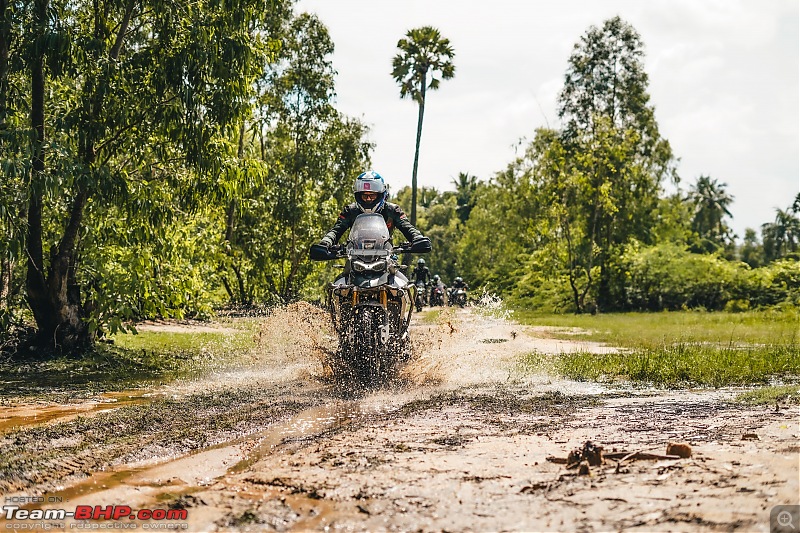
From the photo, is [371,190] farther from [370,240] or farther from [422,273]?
[422,273]

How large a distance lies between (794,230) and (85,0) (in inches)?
3307

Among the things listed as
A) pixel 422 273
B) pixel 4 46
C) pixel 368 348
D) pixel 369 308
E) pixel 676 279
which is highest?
pixel 4 46

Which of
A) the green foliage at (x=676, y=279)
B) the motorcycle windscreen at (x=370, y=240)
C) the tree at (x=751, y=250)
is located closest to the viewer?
→ the motorcycle windscreen at (x=370, y=240)

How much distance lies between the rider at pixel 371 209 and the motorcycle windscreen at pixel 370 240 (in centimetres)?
45

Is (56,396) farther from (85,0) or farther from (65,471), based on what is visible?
(85,0)

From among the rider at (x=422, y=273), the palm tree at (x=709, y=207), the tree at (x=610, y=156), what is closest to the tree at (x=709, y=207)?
the palm tree at (x=709, y=207)

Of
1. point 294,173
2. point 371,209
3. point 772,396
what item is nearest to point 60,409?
point 371,209

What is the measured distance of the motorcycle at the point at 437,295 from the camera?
36.6 m

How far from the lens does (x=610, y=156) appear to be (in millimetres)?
36844

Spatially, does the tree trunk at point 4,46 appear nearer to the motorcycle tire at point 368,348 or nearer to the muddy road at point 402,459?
the muddy road at point 402,459

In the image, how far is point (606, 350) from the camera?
1502 cm

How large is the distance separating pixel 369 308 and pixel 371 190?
150 cm

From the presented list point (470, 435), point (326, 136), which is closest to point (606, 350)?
point (470, 435)

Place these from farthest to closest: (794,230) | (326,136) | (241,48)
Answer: (794,230) → (326,136) → (241,48)
